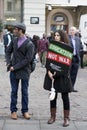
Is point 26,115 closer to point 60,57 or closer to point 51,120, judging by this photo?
point 51,120

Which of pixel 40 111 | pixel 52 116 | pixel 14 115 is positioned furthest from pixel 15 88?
pixel 40 111

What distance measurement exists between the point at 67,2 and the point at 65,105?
25.5 metres

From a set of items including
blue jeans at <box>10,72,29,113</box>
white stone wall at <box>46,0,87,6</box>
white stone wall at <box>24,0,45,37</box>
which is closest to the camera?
blue jeans at <box>10,72,29,113</box>

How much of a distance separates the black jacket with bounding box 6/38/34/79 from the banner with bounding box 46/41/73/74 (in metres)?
0.47

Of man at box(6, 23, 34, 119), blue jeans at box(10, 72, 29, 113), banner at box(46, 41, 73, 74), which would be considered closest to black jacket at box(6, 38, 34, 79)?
man at box(6, 23, 34, 119)

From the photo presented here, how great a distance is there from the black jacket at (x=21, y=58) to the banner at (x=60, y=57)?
1.55 feet

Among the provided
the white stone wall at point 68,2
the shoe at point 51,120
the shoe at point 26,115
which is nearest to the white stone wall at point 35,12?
the white stone wall at point 68,2

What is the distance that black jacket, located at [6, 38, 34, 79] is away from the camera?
917 centimetres

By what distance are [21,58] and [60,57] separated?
2.60ft

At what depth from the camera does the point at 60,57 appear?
352 inches

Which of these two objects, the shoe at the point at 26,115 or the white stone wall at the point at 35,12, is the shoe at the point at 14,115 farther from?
the white stone wall at the point at 35,12

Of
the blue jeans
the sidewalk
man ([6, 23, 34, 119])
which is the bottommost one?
the sidewalk

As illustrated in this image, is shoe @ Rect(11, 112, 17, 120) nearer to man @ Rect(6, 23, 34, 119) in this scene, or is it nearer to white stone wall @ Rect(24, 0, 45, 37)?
man @ Rect(6, 23, 34, 119)

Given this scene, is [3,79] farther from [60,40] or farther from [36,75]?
[60,40]
